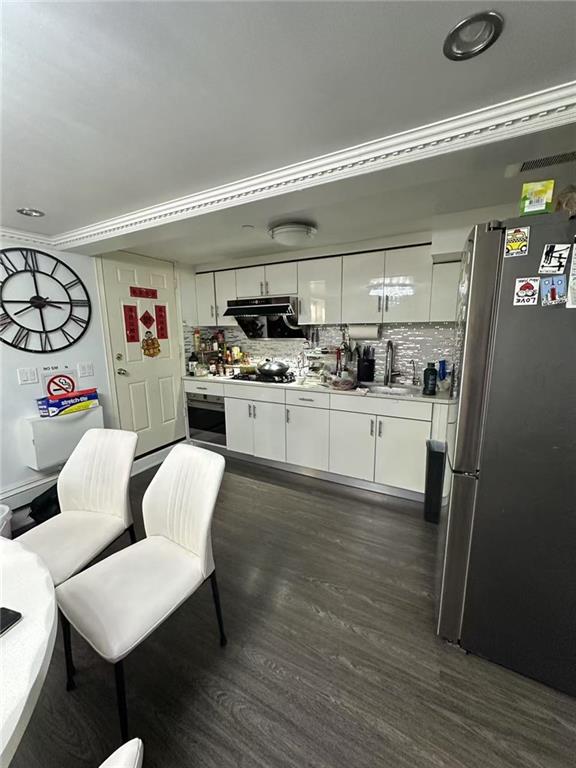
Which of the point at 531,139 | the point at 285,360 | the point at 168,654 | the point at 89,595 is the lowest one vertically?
the point at 168,654

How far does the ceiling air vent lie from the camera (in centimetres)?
134

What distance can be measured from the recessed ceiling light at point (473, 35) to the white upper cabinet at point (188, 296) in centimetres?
331

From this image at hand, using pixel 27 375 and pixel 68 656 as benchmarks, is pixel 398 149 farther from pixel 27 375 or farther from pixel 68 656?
pixel 27 375

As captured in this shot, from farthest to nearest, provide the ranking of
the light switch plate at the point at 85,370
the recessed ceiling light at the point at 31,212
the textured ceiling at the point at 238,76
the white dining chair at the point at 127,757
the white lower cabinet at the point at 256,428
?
the white lower cabinet at the point at 256,428
the light switch plate at the point at 85,370
the recessed ceiling light at the point at 31,212
the textured ceiling at the point at 238,76
the white dining chair at the point at 127,757

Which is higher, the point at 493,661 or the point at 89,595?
the point at 89,595

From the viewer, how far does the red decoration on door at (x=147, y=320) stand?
3.39 m

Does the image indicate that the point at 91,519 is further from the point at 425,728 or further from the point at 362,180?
the point at 362,180

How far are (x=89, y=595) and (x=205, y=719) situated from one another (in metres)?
0.65

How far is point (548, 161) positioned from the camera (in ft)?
4.68

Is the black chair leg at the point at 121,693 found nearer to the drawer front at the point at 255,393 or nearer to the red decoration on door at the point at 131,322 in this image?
the drawer front at the point at 255,393

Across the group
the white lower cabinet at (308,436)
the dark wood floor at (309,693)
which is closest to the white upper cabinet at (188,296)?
the white lower cabinet at (308,436)

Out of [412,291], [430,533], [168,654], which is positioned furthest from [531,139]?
[168,654]

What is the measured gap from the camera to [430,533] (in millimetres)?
2316

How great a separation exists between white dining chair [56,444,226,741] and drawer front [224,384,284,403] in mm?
1685
